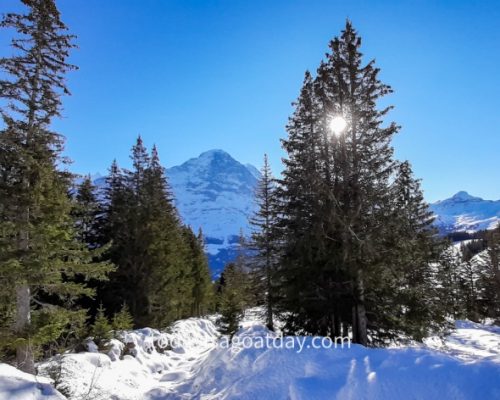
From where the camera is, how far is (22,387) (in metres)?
5.39

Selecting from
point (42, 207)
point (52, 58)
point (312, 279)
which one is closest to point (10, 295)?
point (42, 207)

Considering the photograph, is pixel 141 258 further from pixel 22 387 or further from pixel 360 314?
pixel 22 387

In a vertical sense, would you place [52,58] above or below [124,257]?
above

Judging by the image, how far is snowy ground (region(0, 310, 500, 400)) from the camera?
677 cm

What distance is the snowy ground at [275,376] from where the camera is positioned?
22.2 feet

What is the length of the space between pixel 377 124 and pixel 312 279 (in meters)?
7.32

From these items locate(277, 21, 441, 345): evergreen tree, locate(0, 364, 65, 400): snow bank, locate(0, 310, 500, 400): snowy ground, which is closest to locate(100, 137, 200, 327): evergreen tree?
locate(0, 310, 500, 400): snowy ground

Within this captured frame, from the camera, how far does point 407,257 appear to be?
13680mm

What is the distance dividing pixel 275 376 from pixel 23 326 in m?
7.28

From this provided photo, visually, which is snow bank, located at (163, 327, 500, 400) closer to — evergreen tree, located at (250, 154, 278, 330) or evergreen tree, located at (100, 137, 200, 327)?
evergreen tree, located at (250, 154, 278, 330)

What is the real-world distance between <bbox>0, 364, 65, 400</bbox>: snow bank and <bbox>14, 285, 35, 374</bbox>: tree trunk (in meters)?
3.92

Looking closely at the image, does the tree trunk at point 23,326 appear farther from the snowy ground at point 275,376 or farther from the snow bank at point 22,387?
the snow bank at point 22,387

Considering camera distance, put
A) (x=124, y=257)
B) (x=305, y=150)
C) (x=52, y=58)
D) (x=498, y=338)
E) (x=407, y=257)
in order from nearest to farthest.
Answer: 1. (x=52, y=58)
2. (x=407, y=257)
3. (x=305, y=150)
4. (x=124, y=257)
5. (x=498, y=338)

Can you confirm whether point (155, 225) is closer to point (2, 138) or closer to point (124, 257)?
point (124, 257)
